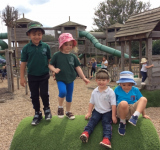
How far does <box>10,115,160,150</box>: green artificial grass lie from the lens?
2725mm

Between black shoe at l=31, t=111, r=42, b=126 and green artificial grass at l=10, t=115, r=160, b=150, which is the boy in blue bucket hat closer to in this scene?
green artificial grass at l=10, t=115, r=160, b=150

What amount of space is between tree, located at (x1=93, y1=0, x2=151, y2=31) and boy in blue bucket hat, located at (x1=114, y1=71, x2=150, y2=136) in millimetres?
36782

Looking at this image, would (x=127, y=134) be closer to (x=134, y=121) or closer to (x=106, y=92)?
(x=134, y=121)

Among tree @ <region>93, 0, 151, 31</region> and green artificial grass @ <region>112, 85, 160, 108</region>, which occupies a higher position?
tree @ <region>93, 0, 151, 31</region>

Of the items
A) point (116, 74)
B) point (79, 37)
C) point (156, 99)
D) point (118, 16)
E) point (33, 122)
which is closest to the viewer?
point (33, 122)

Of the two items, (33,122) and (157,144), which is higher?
(33,122)

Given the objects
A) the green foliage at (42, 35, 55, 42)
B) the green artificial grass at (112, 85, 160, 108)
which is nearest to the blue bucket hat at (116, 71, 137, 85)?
the green artificial grass at (112, 85, 160, 108)

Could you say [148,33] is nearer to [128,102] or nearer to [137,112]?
[128,102]

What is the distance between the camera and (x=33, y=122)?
10.5 feet

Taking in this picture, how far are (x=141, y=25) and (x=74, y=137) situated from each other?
22.1ft

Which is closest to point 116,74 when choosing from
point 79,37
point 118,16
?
point 79,37

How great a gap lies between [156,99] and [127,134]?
4.82 meters

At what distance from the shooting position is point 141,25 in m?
8.12

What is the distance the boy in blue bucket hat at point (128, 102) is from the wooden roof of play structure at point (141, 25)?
503 cm
